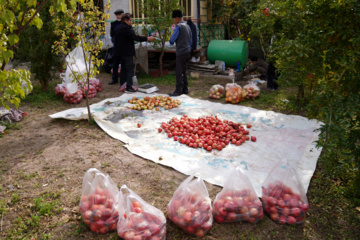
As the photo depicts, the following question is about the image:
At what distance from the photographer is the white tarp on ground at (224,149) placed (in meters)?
4.18

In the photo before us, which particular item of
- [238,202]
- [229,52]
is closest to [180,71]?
[229,52]

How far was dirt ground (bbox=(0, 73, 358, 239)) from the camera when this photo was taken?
3.01m

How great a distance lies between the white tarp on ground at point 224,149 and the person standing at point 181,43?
1.03 meters

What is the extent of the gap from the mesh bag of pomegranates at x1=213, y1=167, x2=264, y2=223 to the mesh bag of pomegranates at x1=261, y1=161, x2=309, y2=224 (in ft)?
0.58

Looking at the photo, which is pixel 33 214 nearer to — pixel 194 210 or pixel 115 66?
pixel 194 210

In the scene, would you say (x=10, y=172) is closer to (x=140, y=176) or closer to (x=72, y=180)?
(x=72, y=180)

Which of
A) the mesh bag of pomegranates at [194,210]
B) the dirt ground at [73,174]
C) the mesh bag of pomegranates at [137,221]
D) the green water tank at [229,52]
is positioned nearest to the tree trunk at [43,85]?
the dirt ground at [73,174]

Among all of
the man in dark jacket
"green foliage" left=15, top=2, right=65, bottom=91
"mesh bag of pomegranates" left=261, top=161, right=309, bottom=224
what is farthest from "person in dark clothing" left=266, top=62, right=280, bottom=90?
"green foliage" left=15, top=2, right=65, bottom=91

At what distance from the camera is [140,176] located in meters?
4.02

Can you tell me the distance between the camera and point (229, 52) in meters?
10.4

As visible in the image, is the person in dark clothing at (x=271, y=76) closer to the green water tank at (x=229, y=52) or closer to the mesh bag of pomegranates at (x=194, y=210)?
the green water tank at (x=229, y=52)

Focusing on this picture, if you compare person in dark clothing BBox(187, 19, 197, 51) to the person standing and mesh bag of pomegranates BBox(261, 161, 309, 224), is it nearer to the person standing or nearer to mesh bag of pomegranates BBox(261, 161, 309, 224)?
the person standing

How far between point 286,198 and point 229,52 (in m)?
8.03

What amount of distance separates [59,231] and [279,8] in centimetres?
517
